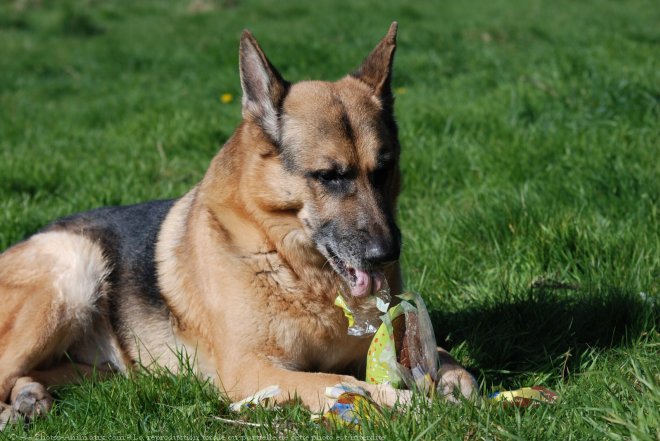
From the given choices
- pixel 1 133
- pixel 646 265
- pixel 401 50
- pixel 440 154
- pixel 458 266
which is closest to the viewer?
pixel 646 265

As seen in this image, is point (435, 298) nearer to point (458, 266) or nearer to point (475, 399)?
point (458, 266)

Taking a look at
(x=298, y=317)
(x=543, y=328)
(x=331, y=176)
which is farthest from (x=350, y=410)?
(x=543, y=328)

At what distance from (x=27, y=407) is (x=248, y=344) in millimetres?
978

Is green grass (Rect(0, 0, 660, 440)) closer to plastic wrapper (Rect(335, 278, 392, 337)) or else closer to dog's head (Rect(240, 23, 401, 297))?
plastic wrapper (Rect(335, 278, 392, 337))

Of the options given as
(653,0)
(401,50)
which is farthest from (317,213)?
(653,0)

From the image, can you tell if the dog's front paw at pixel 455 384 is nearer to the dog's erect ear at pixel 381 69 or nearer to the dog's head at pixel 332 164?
the dog's head at pixel 332 164

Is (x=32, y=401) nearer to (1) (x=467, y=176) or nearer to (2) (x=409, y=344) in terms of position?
(2) (x=409, y=344)

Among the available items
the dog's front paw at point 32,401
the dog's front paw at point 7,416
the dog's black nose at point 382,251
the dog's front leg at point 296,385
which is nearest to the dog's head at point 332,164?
the dog's black nose at point 382,251

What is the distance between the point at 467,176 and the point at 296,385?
3131 millimetres

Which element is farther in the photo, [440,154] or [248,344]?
[440,154]

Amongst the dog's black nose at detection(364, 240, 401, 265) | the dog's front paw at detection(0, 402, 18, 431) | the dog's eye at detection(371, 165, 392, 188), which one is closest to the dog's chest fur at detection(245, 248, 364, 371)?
the dog's black nose at detection(364, 240, 401, 265)

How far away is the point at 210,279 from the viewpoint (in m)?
3.80

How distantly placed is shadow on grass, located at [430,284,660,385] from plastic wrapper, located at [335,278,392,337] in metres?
0.52

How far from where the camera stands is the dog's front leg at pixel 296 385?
3.29 meters
